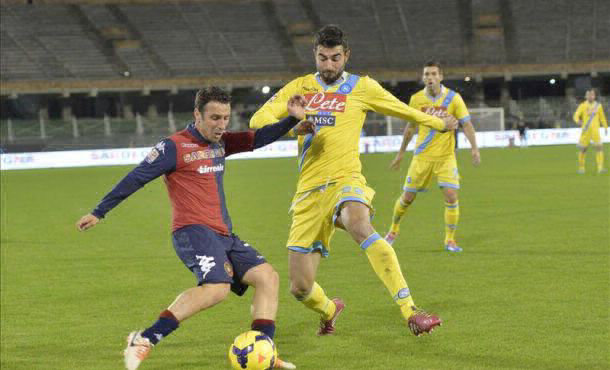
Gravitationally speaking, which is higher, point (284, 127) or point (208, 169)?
point (284, 127)

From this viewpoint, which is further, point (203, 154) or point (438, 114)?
point (438, 114)

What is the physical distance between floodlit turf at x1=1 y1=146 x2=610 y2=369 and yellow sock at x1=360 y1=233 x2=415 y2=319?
1.34ft

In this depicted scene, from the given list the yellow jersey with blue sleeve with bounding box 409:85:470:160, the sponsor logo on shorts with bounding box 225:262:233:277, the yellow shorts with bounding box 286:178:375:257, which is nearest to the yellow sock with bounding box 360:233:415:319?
the yellow shorts with bounding box 286:178:375:257

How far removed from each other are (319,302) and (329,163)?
1.12 m

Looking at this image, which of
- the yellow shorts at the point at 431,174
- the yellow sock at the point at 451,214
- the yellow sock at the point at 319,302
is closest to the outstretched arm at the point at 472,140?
the yellow shorts at the point at 431,174

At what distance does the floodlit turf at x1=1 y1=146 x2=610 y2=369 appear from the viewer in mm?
7047

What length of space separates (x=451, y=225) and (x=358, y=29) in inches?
1917

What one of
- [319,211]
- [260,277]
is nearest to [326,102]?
[319,211]

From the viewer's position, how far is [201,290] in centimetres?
615

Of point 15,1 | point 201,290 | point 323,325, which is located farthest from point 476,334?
point 15,1

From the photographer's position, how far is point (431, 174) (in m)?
12.6

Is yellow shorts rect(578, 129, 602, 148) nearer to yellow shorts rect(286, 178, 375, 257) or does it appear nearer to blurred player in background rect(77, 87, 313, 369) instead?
yellow shorts rect(286, 178, 375, 257)

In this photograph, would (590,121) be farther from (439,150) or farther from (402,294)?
(402,294)

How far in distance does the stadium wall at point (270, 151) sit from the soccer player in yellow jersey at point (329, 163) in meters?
37.1
